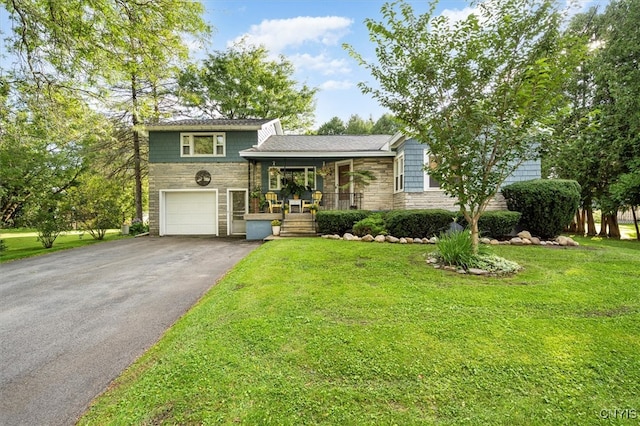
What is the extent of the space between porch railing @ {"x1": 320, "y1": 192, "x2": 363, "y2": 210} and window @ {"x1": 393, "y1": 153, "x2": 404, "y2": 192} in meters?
1.53

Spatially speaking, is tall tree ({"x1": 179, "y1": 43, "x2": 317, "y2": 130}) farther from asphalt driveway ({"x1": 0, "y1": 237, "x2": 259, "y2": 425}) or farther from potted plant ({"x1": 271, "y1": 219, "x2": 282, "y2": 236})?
asphalt driveway ({"x1": 0, "y1": 237, "x2": 259, "y2": 425})

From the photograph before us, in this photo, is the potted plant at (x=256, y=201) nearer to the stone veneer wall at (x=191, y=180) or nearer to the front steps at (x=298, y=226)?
the stone veneer wall at (x=191, y=180)

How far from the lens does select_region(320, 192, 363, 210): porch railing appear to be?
12.2 m

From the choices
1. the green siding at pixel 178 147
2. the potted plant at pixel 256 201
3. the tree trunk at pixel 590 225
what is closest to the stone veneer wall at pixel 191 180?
the green siding at pixel 178 147

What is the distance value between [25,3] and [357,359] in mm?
9897

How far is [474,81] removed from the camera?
207 inches

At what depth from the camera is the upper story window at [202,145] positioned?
13.4 meters

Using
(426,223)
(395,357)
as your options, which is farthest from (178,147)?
(395,357)

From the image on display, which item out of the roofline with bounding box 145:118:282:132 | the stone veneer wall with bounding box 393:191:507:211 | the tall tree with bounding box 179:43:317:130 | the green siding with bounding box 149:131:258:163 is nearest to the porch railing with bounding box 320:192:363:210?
the stone veneer wall with bounding box 393:191:507:211

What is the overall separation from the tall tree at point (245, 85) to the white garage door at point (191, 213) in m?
9.68

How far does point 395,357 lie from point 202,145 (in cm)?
1344

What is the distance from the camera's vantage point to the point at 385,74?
571 centimetres

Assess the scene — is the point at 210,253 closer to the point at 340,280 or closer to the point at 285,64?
the point at 340,280

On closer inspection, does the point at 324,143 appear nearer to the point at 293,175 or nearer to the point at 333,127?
the point at 293,175
